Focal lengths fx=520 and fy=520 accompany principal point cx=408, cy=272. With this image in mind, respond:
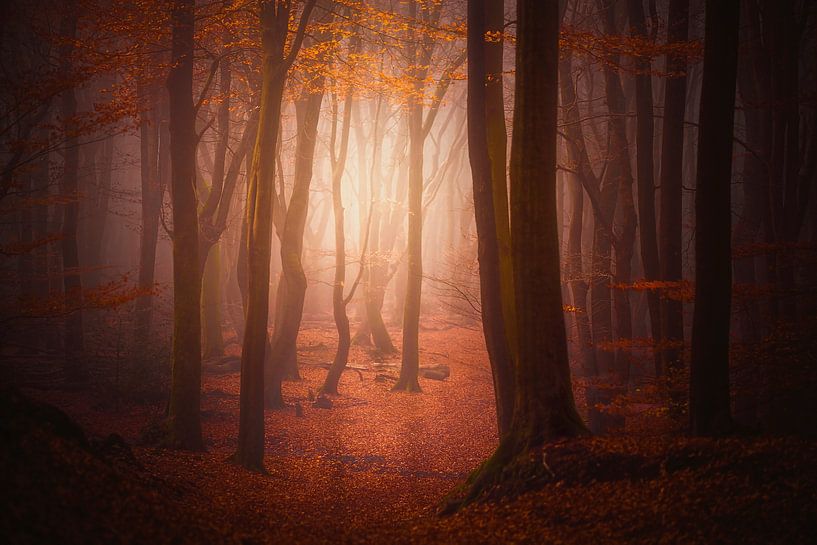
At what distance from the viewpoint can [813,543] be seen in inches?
156

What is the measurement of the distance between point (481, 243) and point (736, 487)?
4592 mm

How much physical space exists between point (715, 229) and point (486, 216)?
312 cm

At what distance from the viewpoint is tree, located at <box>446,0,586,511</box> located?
5.95m

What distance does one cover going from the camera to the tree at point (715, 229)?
5859 millimetres

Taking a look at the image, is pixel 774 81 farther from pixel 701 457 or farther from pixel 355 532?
pixel 355 532

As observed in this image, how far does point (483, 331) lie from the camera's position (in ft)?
35.3

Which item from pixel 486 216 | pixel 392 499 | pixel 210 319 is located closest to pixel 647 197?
pixel 486 216

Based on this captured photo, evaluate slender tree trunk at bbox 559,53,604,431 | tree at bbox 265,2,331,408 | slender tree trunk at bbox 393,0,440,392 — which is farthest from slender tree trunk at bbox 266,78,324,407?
slender tree trunk at bbox 559,53,604,431

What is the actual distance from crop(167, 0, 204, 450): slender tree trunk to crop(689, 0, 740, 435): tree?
8.02 m

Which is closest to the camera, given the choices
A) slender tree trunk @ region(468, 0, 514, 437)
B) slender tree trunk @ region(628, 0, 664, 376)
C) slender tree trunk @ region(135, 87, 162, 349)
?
slender tree trunk @ region(468, 0, 514, 437)

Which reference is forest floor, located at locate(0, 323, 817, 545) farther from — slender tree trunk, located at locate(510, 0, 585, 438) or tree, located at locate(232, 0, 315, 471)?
tree, located at locate(232, 0, 315, 471)

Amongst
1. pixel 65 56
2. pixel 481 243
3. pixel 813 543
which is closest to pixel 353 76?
pixel 481 243

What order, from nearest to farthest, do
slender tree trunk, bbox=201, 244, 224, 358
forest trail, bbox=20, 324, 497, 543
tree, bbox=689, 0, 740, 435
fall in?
tree, bbox=689, 0, 740, 435
forest trail, bbox=20, 324, 497, 543
slender tree trunk, bbox=201, 244, 224, 358

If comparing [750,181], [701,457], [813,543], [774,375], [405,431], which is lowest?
[405,431]
